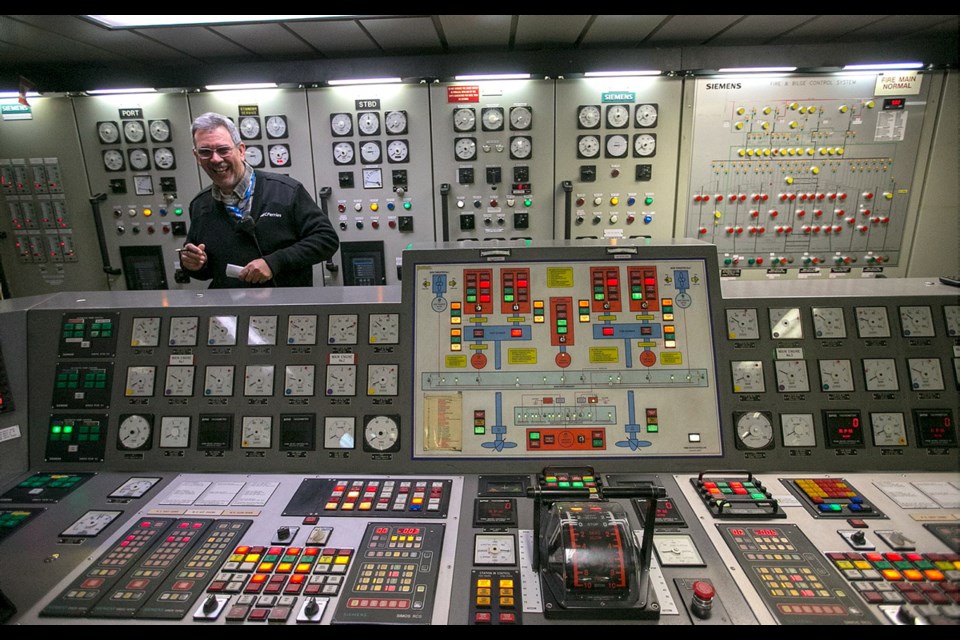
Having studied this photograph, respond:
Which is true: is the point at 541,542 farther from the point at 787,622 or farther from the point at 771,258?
the point at 771,258

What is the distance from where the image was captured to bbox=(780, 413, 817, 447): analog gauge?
132 centimetres

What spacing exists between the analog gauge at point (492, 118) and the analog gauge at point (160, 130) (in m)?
2.49

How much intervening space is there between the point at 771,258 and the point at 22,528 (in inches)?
177

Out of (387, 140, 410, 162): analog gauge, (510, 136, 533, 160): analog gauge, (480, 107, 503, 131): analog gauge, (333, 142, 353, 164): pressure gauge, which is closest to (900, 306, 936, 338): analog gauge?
(510, 136, 533, 160): analog gauge

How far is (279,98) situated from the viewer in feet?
12.0

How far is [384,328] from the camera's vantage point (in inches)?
55.1

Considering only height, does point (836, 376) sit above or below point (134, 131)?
below

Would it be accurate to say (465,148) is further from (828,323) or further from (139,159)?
(828,323)

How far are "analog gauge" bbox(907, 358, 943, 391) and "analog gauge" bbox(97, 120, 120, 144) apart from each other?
16.6 feet

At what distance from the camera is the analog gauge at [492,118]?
3615 mm

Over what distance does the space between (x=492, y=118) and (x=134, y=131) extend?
2.85 metres

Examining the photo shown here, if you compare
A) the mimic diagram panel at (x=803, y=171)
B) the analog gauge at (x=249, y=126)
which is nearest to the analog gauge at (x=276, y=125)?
the analog gauge at (x=249, y=126)

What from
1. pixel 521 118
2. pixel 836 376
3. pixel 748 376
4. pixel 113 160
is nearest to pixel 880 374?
pixel 836 376

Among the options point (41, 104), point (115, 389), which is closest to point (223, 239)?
point (115, 389)
